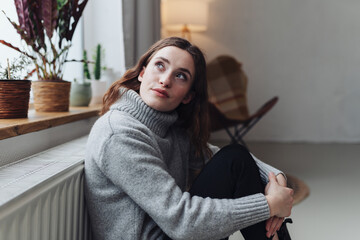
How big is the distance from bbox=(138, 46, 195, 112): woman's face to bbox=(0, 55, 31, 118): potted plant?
0.36 metres

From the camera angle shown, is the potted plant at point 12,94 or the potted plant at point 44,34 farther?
the potted plant at point 44,34

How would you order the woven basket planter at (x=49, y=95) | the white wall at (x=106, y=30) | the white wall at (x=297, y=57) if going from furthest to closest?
the white wall at (x=297, y=57), the white wall at (x=106, y=30), the woven basket planter at (x=49, y=95)

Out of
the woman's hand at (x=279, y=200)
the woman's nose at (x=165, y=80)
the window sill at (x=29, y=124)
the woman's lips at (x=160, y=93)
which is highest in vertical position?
the woman's nose at (x=165, y=80)

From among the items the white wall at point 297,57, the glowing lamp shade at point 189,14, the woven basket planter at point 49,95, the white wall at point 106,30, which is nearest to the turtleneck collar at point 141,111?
the woven basket planter at point 49,95

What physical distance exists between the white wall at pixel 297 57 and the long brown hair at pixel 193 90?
3.72m

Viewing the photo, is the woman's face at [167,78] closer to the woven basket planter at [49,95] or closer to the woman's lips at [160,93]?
the woman's lips at [160,93]

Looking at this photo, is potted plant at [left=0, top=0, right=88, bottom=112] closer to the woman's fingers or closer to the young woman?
the young woman

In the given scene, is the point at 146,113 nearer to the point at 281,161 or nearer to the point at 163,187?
the point at 163,187

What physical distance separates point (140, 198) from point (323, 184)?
240 centimetres

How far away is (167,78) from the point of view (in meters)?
1.23

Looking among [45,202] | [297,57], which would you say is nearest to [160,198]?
[45,202]

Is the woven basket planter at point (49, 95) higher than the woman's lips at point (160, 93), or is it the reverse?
the woman's lips at point (160, 93)

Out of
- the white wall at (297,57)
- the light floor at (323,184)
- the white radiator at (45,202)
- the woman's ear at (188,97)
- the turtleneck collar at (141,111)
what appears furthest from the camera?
the white wall at (297,57)

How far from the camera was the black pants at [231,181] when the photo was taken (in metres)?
1.19
